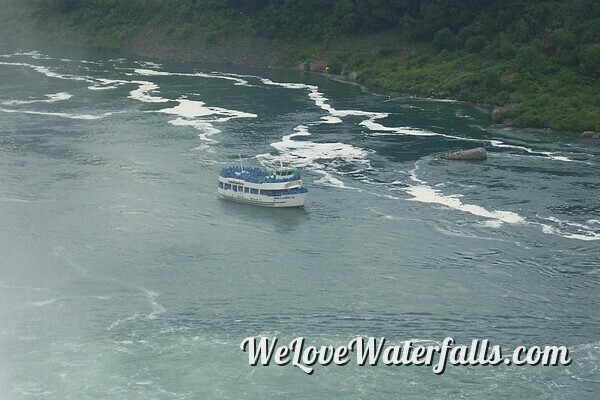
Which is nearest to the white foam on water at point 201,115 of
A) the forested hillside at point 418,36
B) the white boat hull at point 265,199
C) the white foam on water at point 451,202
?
the white boat hull at point 265,199

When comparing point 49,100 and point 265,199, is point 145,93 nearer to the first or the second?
point 49,100

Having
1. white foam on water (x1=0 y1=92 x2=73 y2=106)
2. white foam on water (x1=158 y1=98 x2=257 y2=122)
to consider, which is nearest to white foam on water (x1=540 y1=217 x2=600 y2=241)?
white foam on water (x1=158 y1=98 x2=257 y2=122)

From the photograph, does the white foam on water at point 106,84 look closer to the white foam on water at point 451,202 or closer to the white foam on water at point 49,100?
the white foam on water at point 49,100

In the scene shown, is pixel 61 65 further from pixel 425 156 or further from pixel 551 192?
pixel 551 192

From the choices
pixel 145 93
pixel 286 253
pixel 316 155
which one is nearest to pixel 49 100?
pixel 145 93

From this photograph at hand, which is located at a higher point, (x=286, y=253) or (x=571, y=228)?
(x=571, y=228)

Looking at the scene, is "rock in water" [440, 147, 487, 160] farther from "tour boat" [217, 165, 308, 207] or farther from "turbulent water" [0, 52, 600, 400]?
"tour boat" [217, 165, 308, 207]
